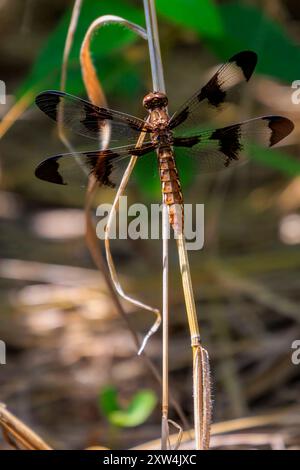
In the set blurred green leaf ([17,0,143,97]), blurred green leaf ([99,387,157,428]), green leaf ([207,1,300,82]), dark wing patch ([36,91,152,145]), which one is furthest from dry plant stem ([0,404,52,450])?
green leaf ([207,1,300,82])

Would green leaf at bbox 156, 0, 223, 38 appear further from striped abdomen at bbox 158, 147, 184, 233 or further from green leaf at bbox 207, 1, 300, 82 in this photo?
striped abdomen at bbox 158, 147, 184, 233

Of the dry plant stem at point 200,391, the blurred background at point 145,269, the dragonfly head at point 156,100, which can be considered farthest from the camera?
the blurred background at point 145,269

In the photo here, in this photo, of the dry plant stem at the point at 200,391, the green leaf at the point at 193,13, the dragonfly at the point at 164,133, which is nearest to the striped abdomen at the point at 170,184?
the dragonfly at the point at 164,133

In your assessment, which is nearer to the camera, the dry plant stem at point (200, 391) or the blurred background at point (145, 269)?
the dry plant stem at point (200, 391)

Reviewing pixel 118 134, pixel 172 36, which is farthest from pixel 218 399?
pixel 172 36

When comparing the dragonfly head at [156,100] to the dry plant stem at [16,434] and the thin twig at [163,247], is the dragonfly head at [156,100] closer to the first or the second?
the thin twig at [163,247]

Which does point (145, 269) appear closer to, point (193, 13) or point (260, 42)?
point (260, 42)

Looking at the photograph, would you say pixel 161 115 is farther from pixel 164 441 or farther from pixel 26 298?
pixel 26 298

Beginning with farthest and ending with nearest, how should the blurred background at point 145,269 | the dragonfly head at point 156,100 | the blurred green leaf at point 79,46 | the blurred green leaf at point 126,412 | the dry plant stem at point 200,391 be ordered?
the blurred background at point 145,269
the blurred green leaf at point 79,46
the blurred green leaf at point 126,412
the dragonfly head at point 156,100
the dry plant stem at point 200,391
